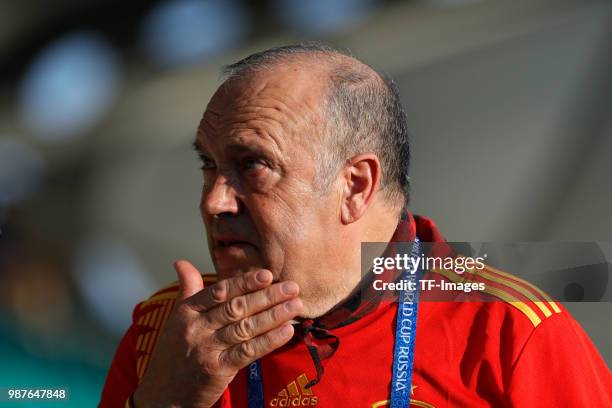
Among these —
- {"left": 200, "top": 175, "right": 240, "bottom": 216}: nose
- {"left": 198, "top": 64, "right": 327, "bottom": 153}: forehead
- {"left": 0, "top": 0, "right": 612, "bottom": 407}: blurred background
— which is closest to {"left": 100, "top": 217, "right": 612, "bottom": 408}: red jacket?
{"left": 200, "top": 175, "right": 240, "bottom": 216}: nose

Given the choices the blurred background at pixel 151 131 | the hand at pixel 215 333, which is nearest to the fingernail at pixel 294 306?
the hand at pixel 215 333

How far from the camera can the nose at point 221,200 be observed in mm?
1849

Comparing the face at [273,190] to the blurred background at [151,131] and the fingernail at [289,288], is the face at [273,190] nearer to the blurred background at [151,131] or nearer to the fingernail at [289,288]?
the fingernail at [289,288]

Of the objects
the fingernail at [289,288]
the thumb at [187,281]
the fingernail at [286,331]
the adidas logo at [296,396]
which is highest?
the thumb at [187,281]

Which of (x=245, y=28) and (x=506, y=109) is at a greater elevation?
(x=245, y=28)

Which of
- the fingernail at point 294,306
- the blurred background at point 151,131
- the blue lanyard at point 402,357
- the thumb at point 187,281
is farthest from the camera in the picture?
the blurred background at point 151,131

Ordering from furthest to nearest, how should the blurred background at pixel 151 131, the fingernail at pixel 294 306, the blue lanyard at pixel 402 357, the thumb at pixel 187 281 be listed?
the blurred background at pixel 151 131 < the blue lanyard at pixel 402 357 < the thumb at pixel 187 281 < the fingernail at pixel 294 306

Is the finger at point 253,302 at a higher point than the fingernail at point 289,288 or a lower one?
lower

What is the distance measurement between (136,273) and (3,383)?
0.63 metres

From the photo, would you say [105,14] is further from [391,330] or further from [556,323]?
[556,323]

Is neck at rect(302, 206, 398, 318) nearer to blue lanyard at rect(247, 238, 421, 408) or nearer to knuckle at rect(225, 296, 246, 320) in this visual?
blue lanyard at rect(247, 238, 421, 408)

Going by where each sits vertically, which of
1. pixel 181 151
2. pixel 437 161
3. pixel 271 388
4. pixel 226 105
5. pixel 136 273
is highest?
pixel 181 151

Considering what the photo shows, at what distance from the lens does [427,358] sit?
1930mm

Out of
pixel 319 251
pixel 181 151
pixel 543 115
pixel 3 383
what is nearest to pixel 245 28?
pixel 181 151
